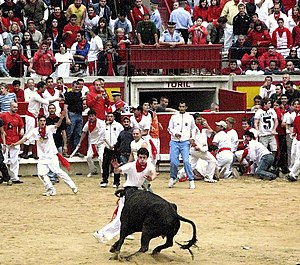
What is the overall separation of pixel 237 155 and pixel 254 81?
4.21 metres

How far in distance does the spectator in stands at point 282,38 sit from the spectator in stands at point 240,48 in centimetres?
70

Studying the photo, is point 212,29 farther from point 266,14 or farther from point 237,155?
point 237,155

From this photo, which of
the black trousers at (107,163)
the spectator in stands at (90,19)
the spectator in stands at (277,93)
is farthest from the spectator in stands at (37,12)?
the spectator in stands at (277,93)

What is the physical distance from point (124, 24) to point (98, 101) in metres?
4.36

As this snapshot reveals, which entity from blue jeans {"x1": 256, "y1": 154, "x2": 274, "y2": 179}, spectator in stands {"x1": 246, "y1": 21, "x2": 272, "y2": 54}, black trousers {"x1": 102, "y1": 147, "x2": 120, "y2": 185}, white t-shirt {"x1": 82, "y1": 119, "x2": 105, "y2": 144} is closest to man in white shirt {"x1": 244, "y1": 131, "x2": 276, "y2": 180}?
blue jeans {"x1": 256, "y1": 154, "x2": 274, "y2": 179}

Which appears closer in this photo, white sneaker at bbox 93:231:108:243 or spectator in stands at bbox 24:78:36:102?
white sneaker at bbox 93:231:108:243

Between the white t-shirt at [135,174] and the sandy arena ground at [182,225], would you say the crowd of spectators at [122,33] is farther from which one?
the white t-shirt at [135,174]

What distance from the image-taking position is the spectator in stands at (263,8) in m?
27.3

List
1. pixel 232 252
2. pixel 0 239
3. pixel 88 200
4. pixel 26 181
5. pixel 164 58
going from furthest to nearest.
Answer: pixel 164 58, pixel 26 181, pixel 88 200, pixel 0 239, pixel 232 252

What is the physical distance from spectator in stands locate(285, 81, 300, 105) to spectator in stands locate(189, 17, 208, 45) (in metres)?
3.25

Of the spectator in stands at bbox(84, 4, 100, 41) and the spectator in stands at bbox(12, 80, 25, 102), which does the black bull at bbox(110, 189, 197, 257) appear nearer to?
the spectator in stands at bbox(12, 80, 25, 102)

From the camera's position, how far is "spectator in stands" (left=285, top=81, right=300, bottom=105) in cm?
2348

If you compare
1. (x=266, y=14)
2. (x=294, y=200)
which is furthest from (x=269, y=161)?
(x=266, y=14)

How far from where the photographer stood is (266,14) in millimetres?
27297
